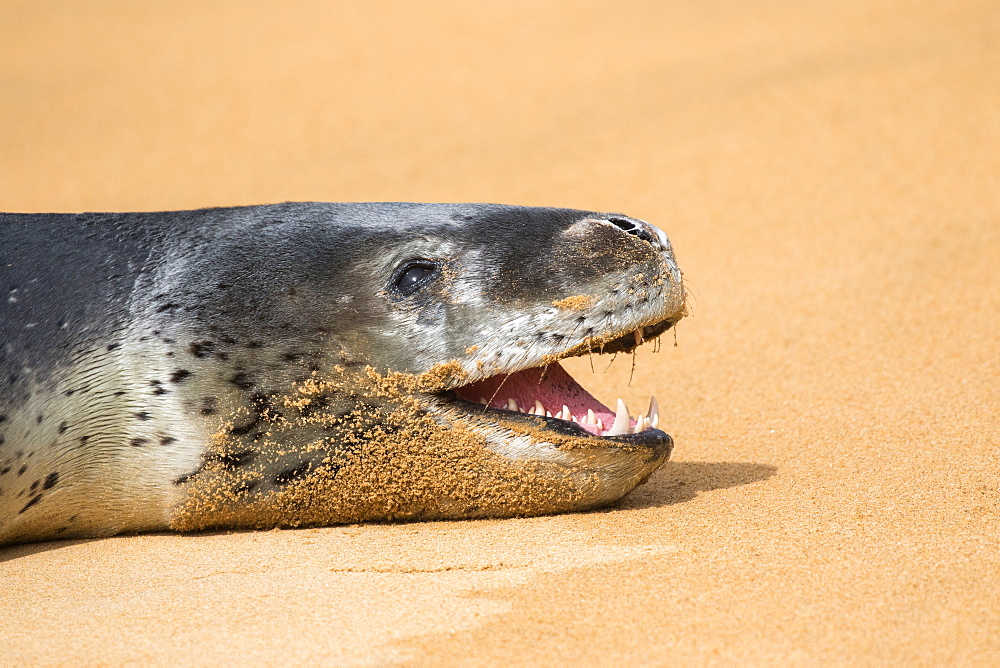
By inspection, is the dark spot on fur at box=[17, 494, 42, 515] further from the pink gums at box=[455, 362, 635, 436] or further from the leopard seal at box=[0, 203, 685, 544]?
the pink gums at box=[455, 362, 635, 436]

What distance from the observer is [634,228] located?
11.0ft

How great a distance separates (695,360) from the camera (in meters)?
→ 5.38

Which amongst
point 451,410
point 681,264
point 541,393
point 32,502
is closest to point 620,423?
point 541,393

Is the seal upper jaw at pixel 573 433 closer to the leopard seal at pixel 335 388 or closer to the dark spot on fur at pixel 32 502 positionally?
the leopard seal at pixel 335 388

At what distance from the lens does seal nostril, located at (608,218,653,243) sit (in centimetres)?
334

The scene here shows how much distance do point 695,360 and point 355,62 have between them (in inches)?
305

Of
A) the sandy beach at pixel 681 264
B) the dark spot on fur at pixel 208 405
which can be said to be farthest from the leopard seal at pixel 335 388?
the sandy beach at pixel 681 264

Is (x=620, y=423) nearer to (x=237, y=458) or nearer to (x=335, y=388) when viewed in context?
(x=335, y=388)

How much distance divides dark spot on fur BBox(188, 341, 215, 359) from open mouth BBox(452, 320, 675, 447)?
758mm

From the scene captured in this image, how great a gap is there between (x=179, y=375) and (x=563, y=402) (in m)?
1.20

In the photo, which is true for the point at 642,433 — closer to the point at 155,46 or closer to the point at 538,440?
the point at 538,440

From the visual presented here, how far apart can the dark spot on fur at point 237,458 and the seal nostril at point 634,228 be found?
1.32 m

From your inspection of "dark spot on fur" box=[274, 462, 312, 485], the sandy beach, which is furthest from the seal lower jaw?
"dark spot on fur" box=[274, 462, 312, 485]

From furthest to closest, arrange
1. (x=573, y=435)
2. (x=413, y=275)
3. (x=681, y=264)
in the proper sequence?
1. (x=681, y=264)
2. (x=413, y=275)
3. (x=573, y=435)
